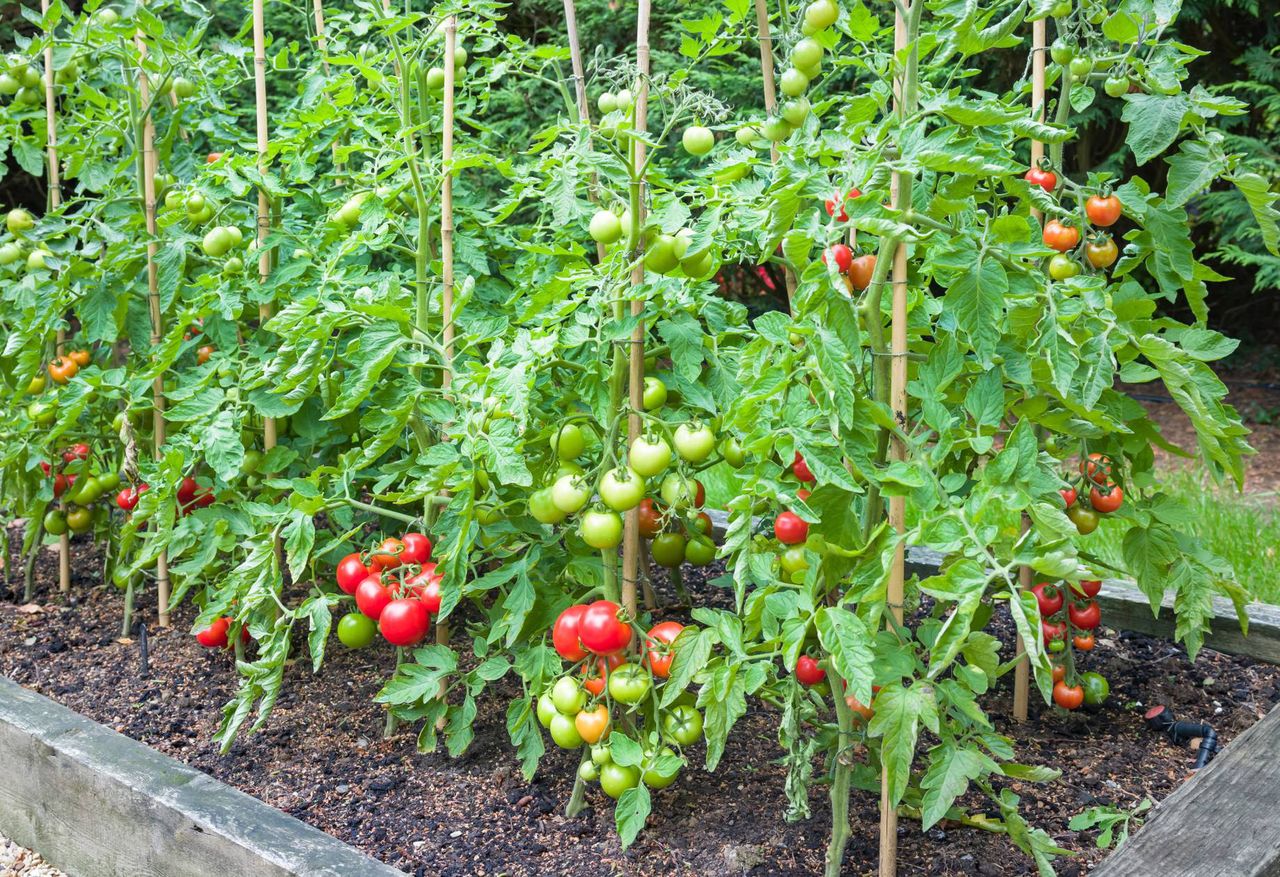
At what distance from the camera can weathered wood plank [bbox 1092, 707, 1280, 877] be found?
1458 millimetres

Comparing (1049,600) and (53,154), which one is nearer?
(1049,600)

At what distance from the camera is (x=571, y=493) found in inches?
64.1

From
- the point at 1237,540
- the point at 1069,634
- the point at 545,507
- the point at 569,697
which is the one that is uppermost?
the point at 545,507

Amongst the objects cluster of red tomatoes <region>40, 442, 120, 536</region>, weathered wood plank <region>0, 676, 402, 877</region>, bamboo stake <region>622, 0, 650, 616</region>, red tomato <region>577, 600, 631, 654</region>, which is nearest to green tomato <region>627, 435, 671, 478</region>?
bamboo stake <region>622, 0, 650, 616</region>

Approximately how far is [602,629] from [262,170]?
4.29 feet

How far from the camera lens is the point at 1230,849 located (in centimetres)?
150

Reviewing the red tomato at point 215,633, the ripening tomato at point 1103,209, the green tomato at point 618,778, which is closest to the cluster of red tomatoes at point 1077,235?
the ripening tomato at point 1103,209

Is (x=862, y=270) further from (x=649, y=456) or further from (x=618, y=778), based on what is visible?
(x=618, y=778)

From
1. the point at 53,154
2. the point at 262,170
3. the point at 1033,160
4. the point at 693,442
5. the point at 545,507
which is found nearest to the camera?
the point at 693,442

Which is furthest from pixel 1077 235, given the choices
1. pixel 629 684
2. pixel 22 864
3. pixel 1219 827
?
pixel 22 864

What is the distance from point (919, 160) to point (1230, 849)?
1022 mm

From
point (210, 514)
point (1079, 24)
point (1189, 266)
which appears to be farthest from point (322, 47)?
point (1189, 266)

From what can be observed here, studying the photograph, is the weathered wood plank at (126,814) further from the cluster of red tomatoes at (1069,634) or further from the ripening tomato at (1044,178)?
the ripening tomato at (1044,178)

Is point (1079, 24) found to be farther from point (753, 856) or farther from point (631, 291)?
point (753, 856)
